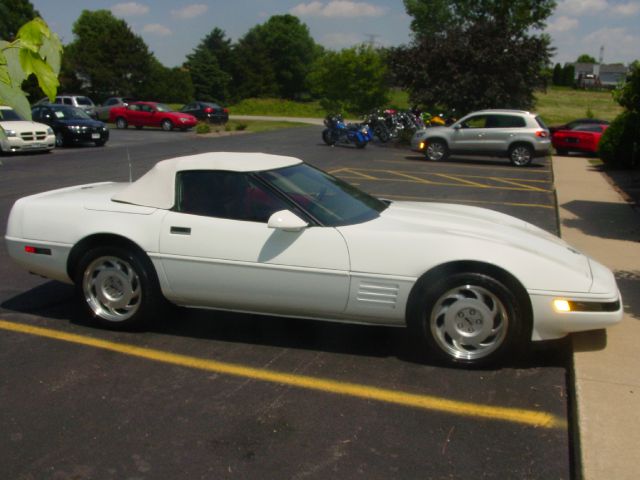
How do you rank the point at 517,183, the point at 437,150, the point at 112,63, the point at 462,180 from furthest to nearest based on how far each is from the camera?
the point at 112,63, the point at 437,150, the point at 462,180, the point at 517,183

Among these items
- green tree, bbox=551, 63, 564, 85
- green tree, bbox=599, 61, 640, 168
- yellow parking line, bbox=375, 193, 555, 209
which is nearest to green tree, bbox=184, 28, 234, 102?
green tree, bbox=551, 63, 564, 85

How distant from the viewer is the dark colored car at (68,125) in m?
23.1

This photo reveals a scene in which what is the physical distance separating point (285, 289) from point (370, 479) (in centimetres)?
167

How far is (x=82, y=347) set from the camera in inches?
188

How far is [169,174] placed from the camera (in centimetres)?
500

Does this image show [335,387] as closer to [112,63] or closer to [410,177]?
[410,177]

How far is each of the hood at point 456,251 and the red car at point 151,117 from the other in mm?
30827

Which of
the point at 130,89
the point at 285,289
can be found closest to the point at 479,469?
the point at 285,289

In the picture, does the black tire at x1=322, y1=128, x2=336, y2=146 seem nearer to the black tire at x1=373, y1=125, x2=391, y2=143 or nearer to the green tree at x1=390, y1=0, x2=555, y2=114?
the black tire at x1=373, y1=125, x2=391, y2=143

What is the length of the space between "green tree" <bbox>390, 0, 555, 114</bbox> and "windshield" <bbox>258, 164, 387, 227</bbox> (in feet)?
79.3

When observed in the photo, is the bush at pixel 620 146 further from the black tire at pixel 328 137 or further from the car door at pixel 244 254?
the car door at pixel 244 254

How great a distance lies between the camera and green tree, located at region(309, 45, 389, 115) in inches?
2045

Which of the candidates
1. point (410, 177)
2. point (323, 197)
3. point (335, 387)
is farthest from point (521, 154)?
point (335, 387)

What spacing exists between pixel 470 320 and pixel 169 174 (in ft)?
7.98
